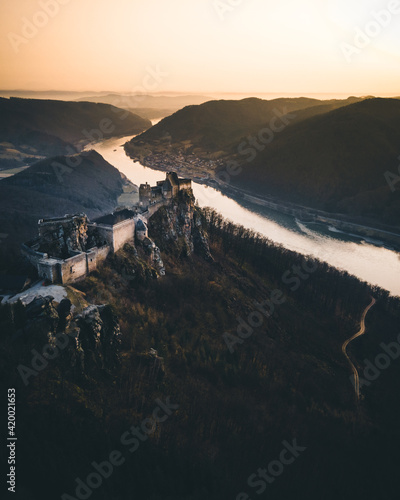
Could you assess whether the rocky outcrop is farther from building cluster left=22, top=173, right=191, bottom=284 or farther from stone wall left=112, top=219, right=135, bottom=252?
stone wall left=112, top=219, right=135, bottom=252

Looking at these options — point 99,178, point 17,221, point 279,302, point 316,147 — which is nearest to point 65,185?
point 99,178

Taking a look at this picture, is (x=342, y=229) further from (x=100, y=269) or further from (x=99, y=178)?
(x=100, y=269)

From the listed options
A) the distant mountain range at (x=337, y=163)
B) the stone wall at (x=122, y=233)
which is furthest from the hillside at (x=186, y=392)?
the distant mountain range at (x=337, y=163)

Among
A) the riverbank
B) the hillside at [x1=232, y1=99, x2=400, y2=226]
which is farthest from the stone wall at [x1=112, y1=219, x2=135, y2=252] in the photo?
the hillside at [x1=232, y1=99, x2=400, y2=226]

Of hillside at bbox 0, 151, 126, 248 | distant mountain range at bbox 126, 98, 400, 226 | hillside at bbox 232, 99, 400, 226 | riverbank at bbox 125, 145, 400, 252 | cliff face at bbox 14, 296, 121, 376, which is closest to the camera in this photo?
cliff face at bbox 14, 296, 121, 376

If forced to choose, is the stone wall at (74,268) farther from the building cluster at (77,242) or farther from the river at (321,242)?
the river at (321,242)

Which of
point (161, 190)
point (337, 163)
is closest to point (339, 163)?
point (337, 163)

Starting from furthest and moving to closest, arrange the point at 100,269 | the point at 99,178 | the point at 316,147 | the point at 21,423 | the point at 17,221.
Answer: the point at 316,147
the point at 99,178
the point at 17,221
the point at 100,269
the point at 21,423
